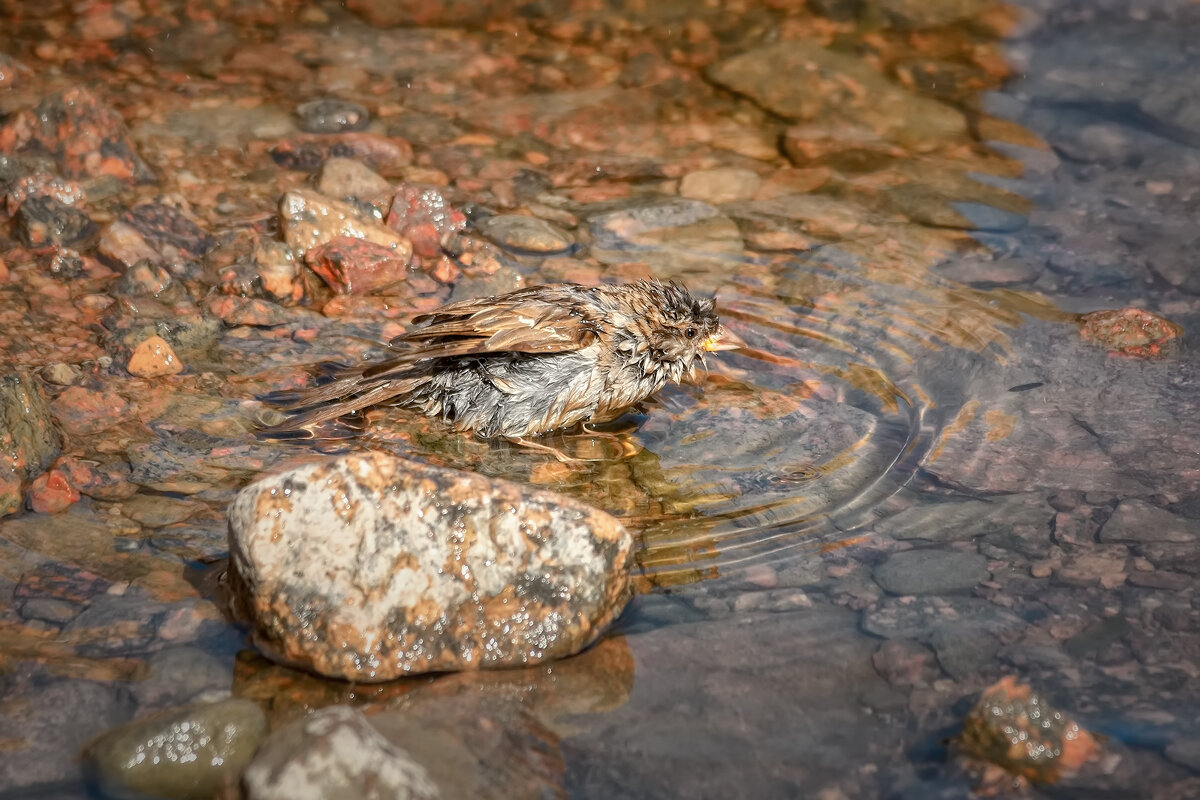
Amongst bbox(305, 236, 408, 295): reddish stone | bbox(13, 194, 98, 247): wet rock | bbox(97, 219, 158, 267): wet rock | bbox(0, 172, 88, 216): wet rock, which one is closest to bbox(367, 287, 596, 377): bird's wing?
bbox(305, 236, 408, 295): reddish stone

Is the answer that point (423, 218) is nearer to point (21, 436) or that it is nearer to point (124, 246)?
point (124, 246)

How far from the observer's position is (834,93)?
9648 millimetres

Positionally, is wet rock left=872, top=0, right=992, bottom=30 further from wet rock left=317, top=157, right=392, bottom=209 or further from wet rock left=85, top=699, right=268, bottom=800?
wet rock left=85, top=699, right=268, bottom=800

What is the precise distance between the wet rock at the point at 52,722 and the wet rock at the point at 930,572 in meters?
3.08

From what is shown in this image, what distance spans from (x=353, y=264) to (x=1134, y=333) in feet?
15.2

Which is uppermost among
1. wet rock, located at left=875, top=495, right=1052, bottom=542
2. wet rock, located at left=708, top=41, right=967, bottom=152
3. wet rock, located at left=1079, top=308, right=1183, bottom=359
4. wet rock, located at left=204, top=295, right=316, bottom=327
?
wet rock, located at left=708, top=41, right=967, bottom=152

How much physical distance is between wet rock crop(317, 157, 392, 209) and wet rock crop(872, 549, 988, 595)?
440 cm

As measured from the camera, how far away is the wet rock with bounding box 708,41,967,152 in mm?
9258

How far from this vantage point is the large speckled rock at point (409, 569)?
450 cm

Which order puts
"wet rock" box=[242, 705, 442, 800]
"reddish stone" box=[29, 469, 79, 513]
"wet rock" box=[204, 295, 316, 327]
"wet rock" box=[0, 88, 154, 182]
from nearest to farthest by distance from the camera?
"wet rock" box=[242, 705, 442, 800] < "reddish stone" box=[29, 469, 79, 513] < "wet rock" box=[204, 295, 316, 327] < "wet rock" box=[0, 88, 154, 182]

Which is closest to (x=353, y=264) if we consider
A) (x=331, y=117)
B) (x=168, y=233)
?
(x=168, y=233)

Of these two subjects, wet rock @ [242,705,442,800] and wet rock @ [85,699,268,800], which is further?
wet rock @ [85,699,268,800]

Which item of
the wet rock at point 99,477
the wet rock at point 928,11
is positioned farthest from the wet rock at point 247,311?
the wet rock at point 928,11

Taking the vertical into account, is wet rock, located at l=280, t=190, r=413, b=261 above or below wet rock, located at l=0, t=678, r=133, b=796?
above
